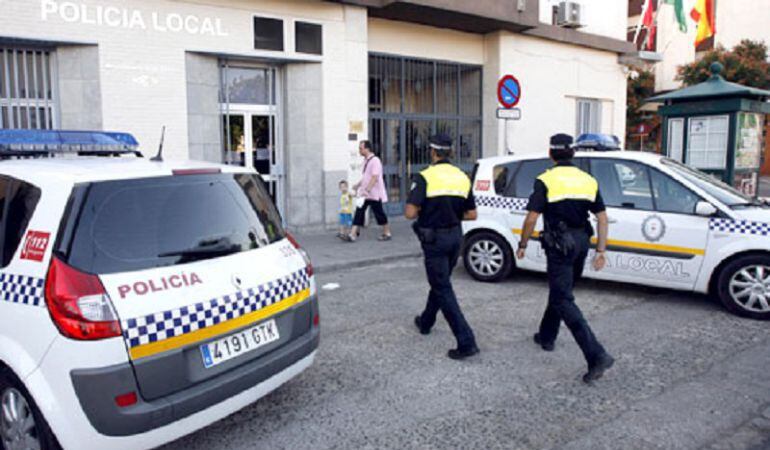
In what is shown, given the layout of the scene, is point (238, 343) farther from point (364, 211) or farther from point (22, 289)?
point (364, 211)

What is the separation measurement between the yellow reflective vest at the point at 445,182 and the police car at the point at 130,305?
1530mm

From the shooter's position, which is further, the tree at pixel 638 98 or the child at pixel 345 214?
the tree at pixel 638 98

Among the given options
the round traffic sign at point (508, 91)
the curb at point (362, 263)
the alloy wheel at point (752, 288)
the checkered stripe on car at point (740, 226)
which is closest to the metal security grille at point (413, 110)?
the round traffic sign at point (508, 91)

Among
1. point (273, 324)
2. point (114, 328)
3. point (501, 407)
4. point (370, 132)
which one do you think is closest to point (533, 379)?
point (501, 407)

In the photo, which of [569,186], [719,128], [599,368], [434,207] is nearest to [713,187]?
[569,186]

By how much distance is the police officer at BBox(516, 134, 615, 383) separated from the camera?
13.7 feet

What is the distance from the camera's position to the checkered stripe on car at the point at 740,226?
18.4 ft

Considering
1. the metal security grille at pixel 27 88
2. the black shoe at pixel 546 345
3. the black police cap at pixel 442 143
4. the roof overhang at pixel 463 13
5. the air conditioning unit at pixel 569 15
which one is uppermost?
the air conditioning unit at pixel 569 15

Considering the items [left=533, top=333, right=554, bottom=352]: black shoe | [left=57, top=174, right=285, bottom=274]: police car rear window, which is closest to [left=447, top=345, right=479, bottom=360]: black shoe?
[left=533, top=333, right=554, bottom=352]: black shoe

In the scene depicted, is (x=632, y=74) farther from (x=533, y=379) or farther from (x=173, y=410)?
(x=173, y=410)

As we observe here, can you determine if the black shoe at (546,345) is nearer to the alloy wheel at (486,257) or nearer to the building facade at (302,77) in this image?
the alloy wheel at (486,257)

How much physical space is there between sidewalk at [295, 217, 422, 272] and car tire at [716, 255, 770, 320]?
4470 millimetres

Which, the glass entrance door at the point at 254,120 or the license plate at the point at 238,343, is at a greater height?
the glass entrance door at the point at 254,120

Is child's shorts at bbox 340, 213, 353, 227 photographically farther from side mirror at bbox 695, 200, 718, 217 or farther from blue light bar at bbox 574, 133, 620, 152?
side mirror at bbox 695, 200, 718, 217
